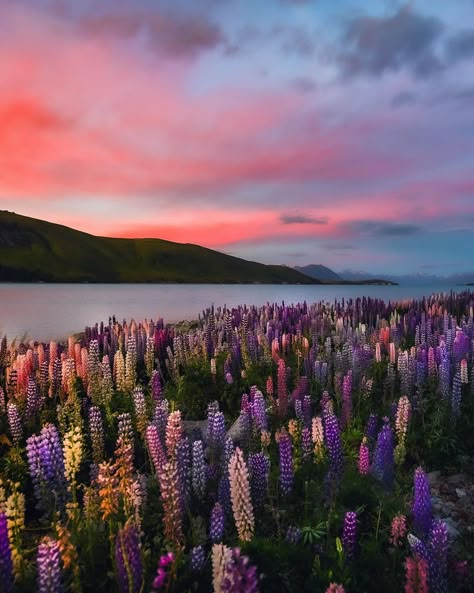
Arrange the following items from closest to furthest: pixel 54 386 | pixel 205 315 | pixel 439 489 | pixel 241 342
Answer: pixel 439 489 < pixel 54 386 < pixel 241 342 < pixel 205 315

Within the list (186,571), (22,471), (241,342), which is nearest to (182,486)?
(186,571)


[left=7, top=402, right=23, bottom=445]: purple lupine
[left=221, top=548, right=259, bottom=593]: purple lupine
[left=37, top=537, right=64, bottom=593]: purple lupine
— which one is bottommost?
[left=7, top=402, right=23, bottom=445]: purple lupine

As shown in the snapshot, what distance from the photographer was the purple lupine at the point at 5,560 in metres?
3.28

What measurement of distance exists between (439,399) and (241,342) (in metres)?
5.26

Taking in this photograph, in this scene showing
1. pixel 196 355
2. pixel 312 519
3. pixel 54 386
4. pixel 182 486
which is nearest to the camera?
pixel 182 486

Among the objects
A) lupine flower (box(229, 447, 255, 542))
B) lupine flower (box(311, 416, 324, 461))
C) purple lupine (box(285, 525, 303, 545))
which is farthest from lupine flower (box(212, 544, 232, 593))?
lupine flower (box(311, 416, 324, 461))

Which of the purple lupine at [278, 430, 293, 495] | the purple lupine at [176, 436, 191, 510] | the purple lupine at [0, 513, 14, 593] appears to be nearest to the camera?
the purple lupine at [0, 513, 14, 593]

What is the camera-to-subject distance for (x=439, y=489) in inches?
244

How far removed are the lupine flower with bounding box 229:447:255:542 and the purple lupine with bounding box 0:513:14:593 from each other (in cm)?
164

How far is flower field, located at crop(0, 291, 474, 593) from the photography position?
12.1ft

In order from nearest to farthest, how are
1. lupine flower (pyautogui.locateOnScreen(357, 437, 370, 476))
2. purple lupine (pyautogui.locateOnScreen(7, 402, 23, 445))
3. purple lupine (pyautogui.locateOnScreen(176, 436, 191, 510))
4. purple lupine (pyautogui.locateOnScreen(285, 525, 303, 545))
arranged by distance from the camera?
1. purple lupine (pyautogui.locateOnScreen(285, 525, 303, 545))
2. purple lupine (pyautogui.locateOnScreen(176, 436, 191, 510))
3. lupine flower (pyautogui.locateOnScreen(357, 437, 370, 476))
4. purple lupine (pyautogui.locateOnScreen(7, 402, 23, 445))

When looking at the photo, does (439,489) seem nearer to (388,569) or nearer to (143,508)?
(388,569)

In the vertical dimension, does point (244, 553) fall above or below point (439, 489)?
above

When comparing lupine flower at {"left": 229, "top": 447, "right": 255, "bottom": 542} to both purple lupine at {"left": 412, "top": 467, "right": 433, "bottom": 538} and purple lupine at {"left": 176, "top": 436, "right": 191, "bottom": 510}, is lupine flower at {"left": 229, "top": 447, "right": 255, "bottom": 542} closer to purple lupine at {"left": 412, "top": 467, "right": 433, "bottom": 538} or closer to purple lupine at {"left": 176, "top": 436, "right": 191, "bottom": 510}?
purple lupine at {"left": 176, "top": 436, "right": 191, "bottom": 510}
